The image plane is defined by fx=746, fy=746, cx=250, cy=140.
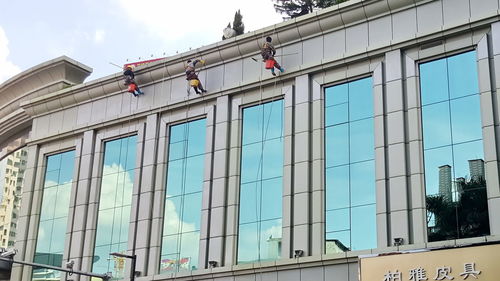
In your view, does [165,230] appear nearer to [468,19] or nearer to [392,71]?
[392,71]

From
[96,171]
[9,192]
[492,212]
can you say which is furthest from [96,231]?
[492,212]

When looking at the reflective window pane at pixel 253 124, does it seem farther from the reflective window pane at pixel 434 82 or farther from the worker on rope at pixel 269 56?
the reflective window pane at pixel 434 82

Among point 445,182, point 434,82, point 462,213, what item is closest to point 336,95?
point 434,82

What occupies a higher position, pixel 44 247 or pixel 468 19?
pixel 468 19

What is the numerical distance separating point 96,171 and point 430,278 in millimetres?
14722

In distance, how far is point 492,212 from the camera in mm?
19719

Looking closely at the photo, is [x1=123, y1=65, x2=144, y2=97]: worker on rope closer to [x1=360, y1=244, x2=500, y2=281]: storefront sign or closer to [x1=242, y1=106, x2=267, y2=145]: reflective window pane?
[x1=242, y1=106, x2=267, y2=145]: reflective window pane

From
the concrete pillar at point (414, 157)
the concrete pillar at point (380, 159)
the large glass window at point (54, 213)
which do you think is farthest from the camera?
the large glass window at point (54, 213)

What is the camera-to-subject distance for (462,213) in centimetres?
2041

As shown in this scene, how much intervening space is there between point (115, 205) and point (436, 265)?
13.4m

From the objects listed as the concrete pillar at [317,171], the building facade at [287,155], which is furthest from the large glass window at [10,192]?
the concrete pillar at [317,171]

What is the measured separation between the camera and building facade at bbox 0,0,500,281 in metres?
21.2

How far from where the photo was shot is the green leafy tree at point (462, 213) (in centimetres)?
2008

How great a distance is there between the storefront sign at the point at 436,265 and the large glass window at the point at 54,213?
44.7 feet
